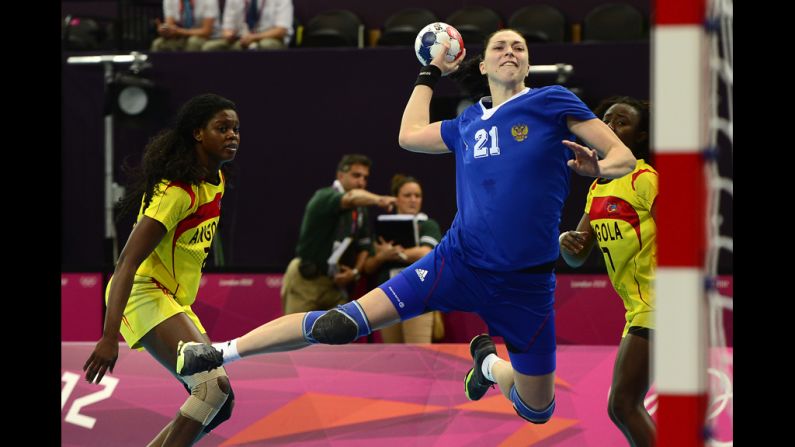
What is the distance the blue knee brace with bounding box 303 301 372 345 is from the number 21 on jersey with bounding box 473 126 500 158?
932mm

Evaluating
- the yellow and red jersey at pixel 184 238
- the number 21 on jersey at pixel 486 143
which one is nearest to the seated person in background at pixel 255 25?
the yellow and red jersey at pixel 184 238

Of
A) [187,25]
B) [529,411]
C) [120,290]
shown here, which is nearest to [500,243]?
[529,411]

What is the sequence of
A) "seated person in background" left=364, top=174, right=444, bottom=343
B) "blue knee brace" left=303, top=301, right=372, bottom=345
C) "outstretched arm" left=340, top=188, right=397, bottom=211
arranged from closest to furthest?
"blue knee brace" left=303, top=301, right=372, bottom=345 < "outstretched arm" left=340, top=188, right=397, bottom=211 < "seated person in background" left=364, top=174, right=444, bottom=343

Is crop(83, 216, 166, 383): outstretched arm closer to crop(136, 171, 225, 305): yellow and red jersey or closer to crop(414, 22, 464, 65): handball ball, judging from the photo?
crop(136, 171, 225, 305): yellow and red jersey

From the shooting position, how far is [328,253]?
30.4 feet

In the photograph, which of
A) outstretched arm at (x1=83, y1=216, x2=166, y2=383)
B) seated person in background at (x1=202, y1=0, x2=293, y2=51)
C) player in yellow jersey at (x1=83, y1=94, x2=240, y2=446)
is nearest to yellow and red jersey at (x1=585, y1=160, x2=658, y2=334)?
player in yellow jersey at (x1=83, y1=94, x2=240, y2=446)

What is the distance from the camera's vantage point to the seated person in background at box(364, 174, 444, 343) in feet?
29.1

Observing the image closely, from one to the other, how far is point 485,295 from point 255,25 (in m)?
7.71

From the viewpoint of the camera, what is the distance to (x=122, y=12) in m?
12.2

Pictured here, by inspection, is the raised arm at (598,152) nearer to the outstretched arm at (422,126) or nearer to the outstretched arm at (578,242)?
the outstretched arm at (422,126)

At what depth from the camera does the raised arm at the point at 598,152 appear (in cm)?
432

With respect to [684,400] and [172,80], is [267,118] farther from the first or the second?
[684,400]
